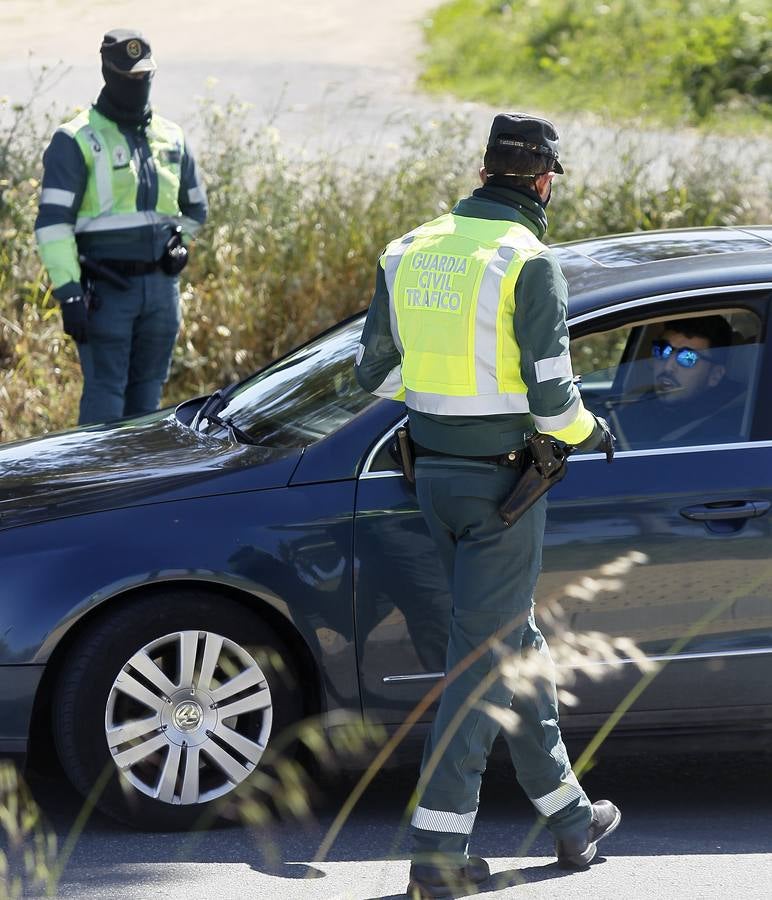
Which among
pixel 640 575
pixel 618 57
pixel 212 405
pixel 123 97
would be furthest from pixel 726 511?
pixel 618 57

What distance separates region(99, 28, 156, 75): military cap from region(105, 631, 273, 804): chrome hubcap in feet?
10.7

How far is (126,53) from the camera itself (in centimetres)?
652

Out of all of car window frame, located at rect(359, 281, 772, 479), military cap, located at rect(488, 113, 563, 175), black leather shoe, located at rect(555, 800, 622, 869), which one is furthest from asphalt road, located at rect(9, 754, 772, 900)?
military cap, located at rect(488, 113, 563, 175)

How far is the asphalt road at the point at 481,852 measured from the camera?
12.7ft

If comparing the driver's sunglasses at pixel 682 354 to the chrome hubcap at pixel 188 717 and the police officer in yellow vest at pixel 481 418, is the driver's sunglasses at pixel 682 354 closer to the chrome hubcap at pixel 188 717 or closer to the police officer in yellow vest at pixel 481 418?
the police officer in yellow vest at pixel 481 418

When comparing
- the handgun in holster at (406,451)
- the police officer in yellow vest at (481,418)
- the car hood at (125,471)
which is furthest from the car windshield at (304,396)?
the police officer in yellow vest at (481,418)

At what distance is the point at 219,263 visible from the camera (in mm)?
8562

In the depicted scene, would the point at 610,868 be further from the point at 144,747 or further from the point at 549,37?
the point at 549,37

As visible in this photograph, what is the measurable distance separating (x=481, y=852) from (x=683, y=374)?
1.51 meters

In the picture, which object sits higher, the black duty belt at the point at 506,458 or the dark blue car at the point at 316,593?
the black duty belt at the point at 506,458

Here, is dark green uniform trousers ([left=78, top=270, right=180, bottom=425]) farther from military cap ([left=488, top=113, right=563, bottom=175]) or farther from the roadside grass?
military cap ([left=488, top=113, right=563, bottom=175])

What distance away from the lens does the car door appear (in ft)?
13.6

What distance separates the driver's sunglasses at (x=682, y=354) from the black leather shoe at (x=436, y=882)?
1.65 meters

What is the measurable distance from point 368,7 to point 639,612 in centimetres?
2616
